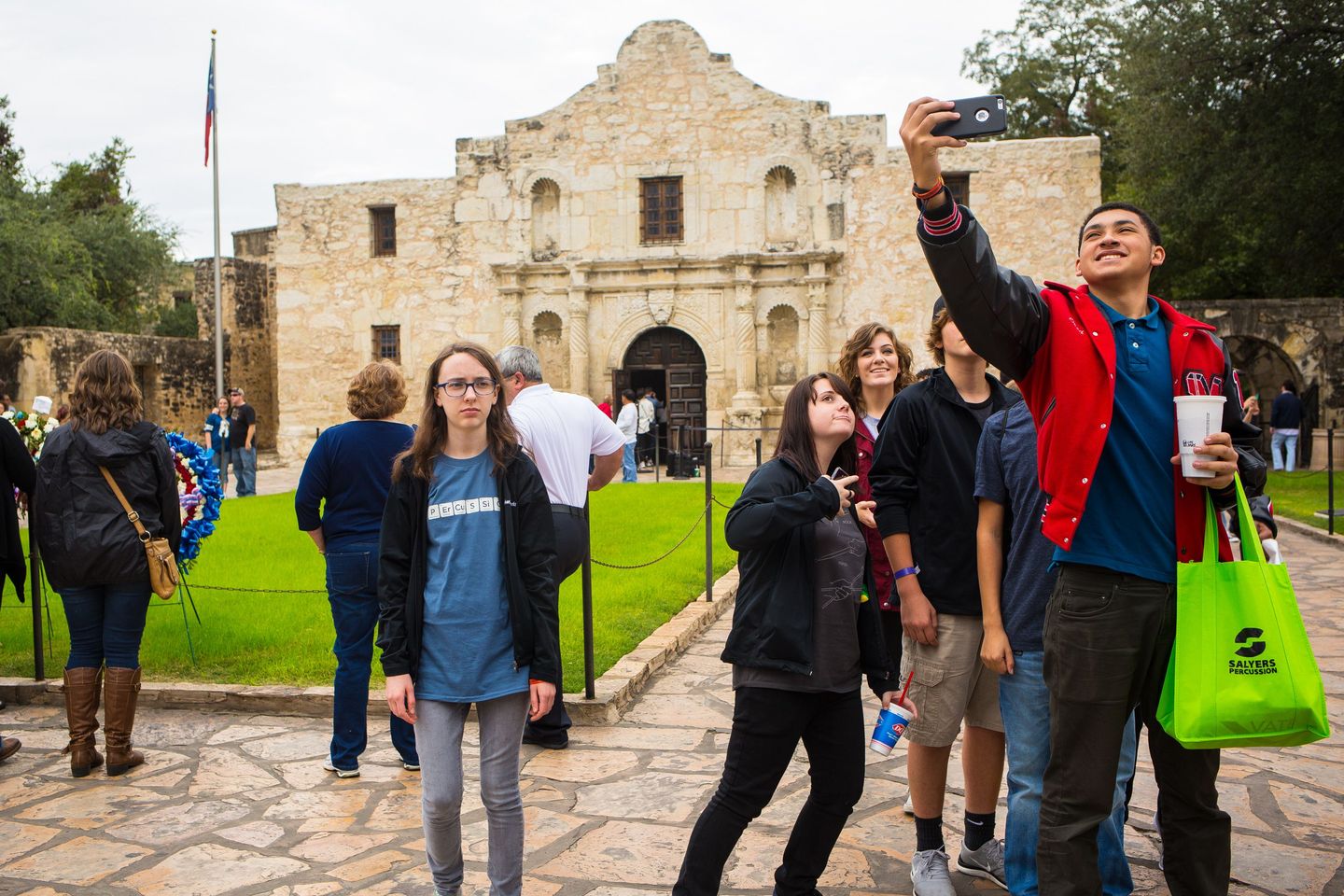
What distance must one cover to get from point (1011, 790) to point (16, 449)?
16.6ft

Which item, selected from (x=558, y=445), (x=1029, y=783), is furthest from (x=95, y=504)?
(x=1029, y=783)

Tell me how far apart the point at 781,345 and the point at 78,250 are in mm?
17901

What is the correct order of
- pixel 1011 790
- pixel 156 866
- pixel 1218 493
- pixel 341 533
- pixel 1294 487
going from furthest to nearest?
pixel 1294 487
pixel 341 533
pixel 156 866
pixel 1011 790
pixel 1218 493

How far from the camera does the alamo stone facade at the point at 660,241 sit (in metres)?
23.0

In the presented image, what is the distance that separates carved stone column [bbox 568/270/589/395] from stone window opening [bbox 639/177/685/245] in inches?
67.7

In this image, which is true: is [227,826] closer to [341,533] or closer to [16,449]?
[341,533]

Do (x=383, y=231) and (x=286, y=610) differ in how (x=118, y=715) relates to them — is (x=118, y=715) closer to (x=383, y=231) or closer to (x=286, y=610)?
(x=286, y=610)

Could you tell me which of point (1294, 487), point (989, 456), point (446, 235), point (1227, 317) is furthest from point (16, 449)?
point (1227, 317)

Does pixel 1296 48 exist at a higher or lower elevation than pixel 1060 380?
higher

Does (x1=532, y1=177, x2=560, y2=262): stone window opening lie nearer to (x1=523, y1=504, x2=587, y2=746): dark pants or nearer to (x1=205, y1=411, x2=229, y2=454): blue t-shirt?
(x1=205, y1=411, x2=229, y2=454): blue t-shirt

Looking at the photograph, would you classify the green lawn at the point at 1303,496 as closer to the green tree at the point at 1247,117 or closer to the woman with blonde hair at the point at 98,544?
the green tree at the point at 1247,117

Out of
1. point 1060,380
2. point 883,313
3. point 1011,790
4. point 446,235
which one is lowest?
point 1011,790

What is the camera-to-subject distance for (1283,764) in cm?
510

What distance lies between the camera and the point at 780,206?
23.8 m
